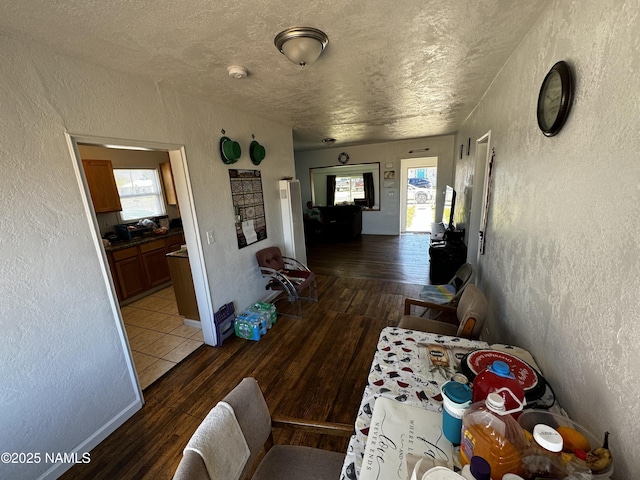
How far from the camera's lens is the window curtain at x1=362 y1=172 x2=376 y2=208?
6.82 meters

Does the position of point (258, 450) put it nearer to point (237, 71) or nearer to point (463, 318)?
point (463, 318)

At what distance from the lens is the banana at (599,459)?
0.66 m

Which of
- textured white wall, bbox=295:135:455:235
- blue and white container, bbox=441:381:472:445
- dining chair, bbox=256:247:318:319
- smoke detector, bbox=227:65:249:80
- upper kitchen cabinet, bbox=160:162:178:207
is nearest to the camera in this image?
blue and white container, bbox=441:381:472:445

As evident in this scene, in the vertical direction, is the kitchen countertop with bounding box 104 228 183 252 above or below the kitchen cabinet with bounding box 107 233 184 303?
above

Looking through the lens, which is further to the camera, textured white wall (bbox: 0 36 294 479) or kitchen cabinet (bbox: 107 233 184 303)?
kitchen cabinet (bbox: 107 233 184 303)

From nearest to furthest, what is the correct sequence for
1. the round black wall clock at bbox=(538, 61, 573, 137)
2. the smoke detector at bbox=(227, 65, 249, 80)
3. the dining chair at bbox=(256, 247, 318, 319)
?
the round black wall clock at bbox=(538, 61, 573, 137), the smoke detector at bbox=(227, 65, 249, 80), the dining chair at bbox=(256, 247, 318, 319)

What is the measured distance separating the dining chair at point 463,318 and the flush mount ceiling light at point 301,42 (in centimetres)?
178

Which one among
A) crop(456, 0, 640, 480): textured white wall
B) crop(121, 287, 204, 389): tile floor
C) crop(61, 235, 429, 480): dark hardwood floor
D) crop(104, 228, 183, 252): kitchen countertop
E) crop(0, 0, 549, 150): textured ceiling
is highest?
crop(0, 0, 549, 150): textured ceiling

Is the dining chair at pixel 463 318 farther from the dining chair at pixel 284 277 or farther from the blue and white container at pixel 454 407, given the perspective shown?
the dining chair at pixel 284 277

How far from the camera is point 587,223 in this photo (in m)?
0.90

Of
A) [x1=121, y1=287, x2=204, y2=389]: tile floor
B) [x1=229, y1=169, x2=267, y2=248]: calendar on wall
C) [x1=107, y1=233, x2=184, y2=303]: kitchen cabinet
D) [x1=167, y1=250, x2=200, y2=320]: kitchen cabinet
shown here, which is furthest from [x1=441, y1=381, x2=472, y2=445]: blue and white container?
[x1=107, y1=233, x2=184, y2=303]: kitchen cabinet

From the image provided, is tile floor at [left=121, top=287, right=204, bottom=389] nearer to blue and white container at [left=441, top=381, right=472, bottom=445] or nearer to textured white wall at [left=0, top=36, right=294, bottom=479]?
textured white wall at [left=0, top=36, right=294, bottom=479]

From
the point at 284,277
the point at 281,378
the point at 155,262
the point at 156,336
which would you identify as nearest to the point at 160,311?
the point at 156,336

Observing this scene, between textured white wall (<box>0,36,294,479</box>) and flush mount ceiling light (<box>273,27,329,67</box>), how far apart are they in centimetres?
78
